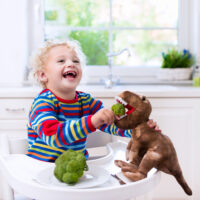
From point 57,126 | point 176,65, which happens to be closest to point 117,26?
point 176,65

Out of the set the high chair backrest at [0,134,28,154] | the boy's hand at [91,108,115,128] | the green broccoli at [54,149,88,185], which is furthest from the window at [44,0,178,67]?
the green broccoli at [54,149,88,185]

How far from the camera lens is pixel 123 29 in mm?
2816

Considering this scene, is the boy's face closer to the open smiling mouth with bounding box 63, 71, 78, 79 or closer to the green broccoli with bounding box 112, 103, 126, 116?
the open smiling mouth with bounding box 63, 71, 78, 79

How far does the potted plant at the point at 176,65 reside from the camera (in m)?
2.63

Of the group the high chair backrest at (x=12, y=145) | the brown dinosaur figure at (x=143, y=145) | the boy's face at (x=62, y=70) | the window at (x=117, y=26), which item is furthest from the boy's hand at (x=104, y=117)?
the window at (x=117, y=26)

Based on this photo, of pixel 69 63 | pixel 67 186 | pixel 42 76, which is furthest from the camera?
pixel 42 76

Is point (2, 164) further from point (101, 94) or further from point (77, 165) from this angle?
point (101, 94)

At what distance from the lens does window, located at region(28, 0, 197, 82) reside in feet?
9.12

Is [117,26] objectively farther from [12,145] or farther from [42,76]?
[12,145]

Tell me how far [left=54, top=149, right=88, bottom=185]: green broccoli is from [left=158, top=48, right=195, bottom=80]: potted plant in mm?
1762

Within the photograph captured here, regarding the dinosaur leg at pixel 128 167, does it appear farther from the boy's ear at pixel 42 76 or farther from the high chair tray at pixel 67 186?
the boy's ear at pixel 42 76

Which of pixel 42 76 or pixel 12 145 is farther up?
pixel 42 76

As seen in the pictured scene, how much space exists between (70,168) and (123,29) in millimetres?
2015

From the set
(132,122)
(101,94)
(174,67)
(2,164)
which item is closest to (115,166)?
(132,122)
